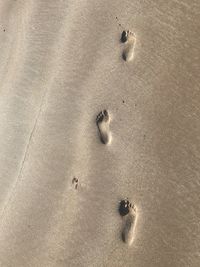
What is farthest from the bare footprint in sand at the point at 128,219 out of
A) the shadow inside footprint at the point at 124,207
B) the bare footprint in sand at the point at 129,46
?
the bare footprint in sand at the point at 129,46

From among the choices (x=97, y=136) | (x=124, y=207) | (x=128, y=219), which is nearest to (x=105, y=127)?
(x=97, y=136)

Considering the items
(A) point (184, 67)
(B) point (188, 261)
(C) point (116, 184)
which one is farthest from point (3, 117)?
(B) point (188, 261)

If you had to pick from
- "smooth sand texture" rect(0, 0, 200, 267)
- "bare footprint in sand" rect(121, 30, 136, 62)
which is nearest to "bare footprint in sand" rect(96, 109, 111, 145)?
"smooth sand texture" rect(0, 0, 200, 267)

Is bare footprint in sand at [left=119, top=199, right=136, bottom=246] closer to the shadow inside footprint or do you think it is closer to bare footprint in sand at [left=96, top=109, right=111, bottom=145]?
the shadow inside footprint

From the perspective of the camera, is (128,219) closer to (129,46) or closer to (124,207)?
(124,207)

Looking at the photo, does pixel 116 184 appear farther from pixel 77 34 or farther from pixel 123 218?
pixel 77 34
